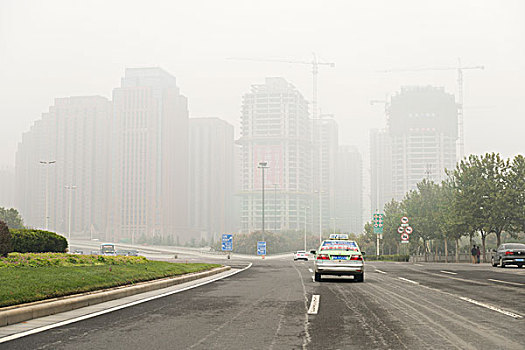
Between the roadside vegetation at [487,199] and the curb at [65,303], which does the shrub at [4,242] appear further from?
the roadside vegetation at [487,199]

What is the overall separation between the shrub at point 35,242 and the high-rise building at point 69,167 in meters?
164

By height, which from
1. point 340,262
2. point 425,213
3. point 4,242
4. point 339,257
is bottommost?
point 340,262

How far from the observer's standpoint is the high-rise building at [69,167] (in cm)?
18138

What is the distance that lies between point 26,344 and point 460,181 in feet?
157

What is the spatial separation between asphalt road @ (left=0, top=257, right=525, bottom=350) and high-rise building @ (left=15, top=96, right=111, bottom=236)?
586 ft

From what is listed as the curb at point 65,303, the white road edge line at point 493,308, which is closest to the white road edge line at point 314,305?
the white road edge line at point 493,308

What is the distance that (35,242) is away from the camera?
2212 centimetres

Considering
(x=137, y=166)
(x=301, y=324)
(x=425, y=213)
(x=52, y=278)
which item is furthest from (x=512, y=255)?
(x=137, y=166)

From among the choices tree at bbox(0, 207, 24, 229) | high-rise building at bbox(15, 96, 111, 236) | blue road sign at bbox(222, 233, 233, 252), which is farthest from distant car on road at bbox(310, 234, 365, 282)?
high-rise building at bbox(15, 96, 111, 236)

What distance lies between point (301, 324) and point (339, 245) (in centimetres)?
1050

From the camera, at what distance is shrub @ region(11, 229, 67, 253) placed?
21.5 m

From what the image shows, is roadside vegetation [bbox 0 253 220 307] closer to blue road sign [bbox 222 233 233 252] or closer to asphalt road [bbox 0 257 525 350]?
asphalt road [bbox 0 257 525 350]

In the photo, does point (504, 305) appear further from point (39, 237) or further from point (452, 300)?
point (39, 237)

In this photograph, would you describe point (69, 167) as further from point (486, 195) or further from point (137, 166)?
point (486, 195)
